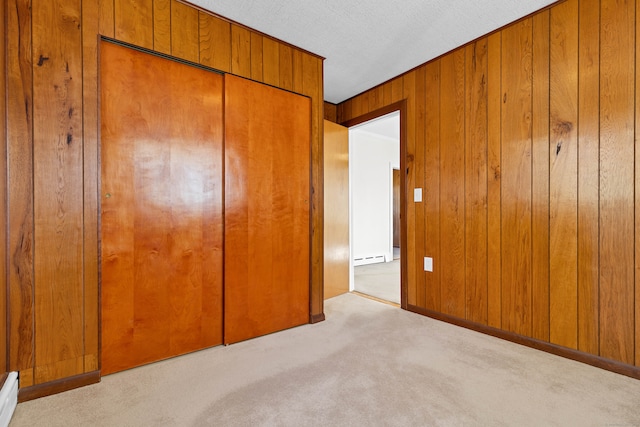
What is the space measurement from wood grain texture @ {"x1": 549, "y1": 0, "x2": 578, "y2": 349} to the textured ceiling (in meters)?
0.29

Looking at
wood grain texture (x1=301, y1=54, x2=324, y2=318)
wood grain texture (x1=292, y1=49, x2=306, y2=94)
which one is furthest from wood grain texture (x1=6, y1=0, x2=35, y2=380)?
wood grain texture (x1=301, y1=54, x2=324, y2=318)

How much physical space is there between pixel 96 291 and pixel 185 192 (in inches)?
30.0

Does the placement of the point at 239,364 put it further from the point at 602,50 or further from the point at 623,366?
the point at 602,50

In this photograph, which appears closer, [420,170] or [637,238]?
[637,238]

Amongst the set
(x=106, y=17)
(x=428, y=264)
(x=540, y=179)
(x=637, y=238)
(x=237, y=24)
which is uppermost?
(x=237, y=24)

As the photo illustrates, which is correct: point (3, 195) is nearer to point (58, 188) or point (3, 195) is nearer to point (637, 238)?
point (58, 188)

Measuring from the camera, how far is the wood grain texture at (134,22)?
69.1 inches

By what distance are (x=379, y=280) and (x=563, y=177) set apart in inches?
106

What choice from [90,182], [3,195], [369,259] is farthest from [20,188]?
[369,259]

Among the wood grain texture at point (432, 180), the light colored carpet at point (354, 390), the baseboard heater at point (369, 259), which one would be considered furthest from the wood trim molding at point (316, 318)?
the baseboard heater at point (369, 259)

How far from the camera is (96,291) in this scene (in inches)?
66.2

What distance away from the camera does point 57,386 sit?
157cm

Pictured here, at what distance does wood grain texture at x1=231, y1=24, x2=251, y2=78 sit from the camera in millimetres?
2186

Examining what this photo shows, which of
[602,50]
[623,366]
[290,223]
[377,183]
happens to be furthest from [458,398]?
[377,183]
